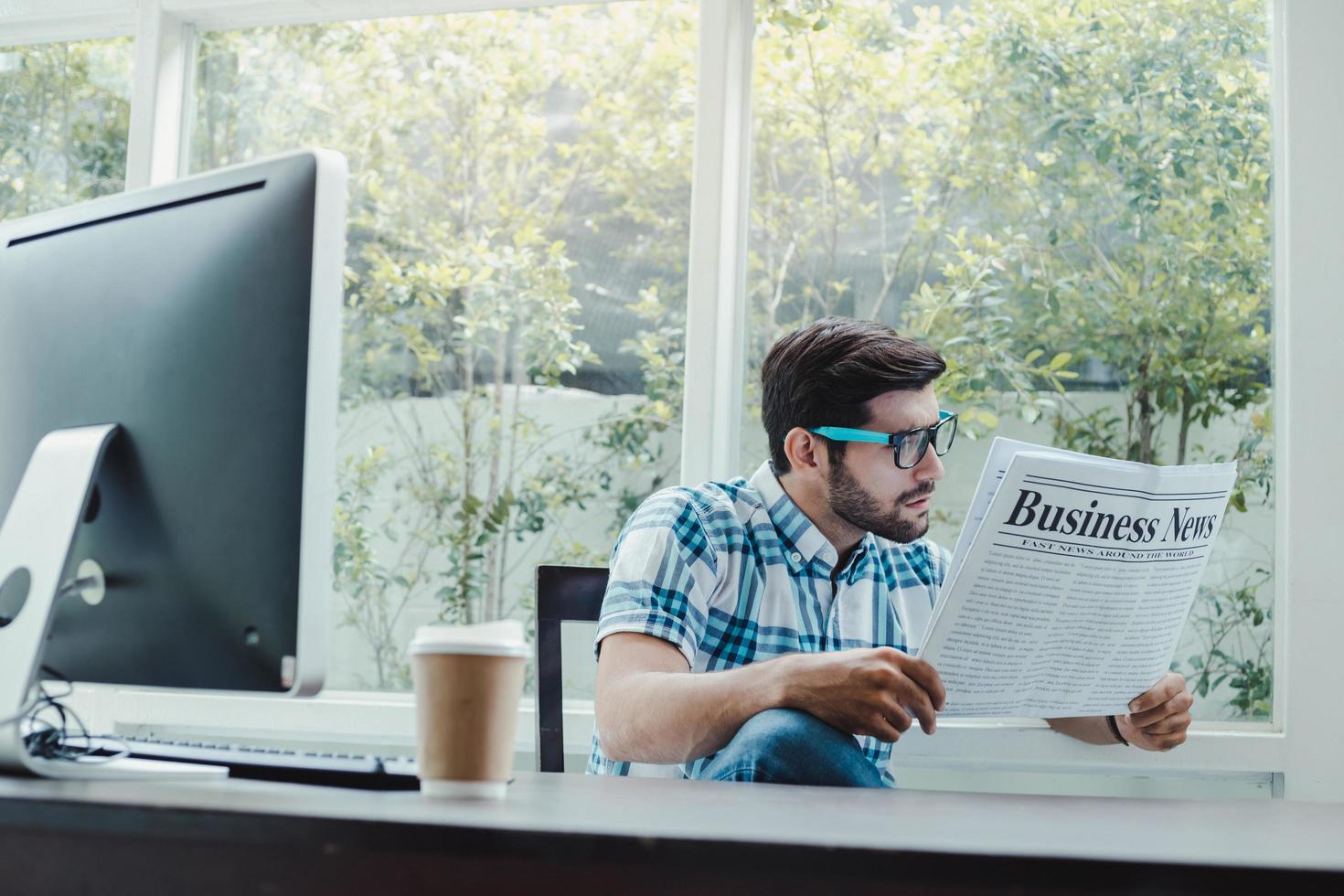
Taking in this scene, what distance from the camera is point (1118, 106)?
2143 millimetres

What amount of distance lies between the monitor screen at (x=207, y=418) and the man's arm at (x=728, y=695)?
1.93ft

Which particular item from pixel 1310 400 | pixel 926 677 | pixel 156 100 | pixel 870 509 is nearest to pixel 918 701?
pixel 926 677

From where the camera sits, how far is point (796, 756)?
1.11 m

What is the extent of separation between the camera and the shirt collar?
178 centimetres

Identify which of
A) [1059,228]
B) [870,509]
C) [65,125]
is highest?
[65,125]

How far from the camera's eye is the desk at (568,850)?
56 cm

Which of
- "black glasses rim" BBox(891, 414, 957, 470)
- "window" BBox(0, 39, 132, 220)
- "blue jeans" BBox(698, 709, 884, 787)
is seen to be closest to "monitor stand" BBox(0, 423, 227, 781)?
"blue jeans" BBox(698, 709, 884, 787)

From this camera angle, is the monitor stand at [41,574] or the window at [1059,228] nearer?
the monitor stand at [41,574]

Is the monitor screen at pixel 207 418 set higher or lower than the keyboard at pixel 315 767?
higher

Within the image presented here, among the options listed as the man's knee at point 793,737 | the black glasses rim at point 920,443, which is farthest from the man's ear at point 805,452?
the man's knee at point 793,737

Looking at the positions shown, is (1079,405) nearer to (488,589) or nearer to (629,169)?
(629,169)

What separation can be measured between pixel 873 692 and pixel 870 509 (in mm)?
603

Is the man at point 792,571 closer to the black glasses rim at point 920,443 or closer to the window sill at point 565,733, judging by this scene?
the black glasses rim at point 920,443

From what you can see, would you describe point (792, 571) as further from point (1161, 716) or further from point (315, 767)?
point (315, 767)
